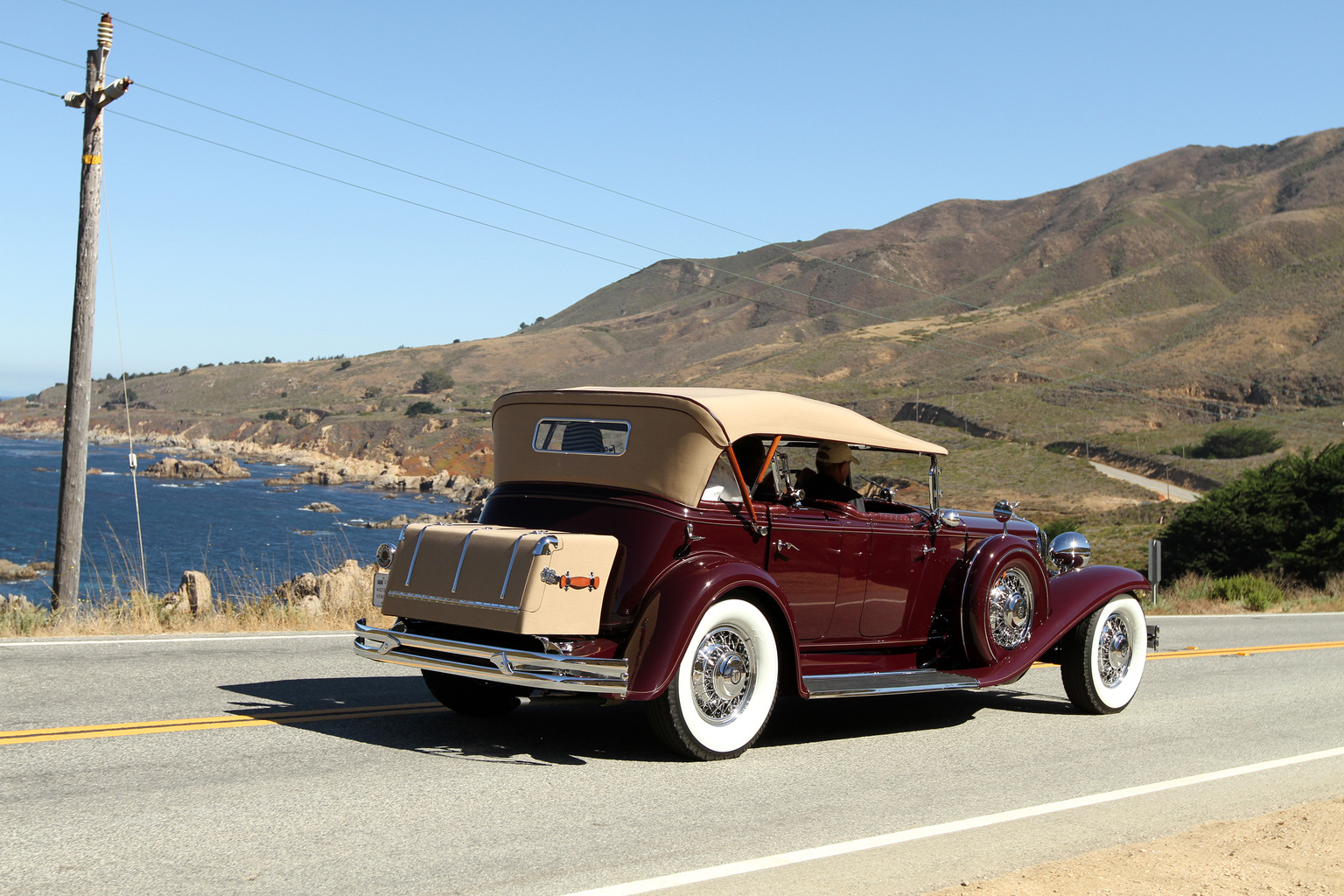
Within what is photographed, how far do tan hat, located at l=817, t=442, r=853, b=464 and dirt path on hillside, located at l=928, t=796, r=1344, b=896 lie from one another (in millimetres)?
3013

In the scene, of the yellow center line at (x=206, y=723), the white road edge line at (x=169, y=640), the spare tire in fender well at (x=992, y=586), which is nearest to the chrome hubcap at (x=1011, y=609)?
the spare tire in fender well at (x=992, y=586)

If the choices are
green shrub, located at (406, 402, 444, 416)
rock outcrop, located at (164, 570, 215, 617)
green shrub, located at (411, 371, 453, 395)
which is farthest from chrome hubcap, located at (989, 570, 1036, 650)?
green shrub, located at (411, 371, 453, 395)

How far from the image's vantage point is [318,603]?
504 inches

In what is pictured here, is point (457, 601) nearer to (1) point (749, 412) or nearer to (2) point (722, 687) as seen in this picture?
(2) point (722, 687)

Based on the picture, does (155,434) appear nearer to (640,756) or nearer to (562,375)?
(562,375)

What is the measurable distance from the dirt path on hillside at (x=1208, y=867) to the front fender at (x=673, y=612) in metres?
1.94

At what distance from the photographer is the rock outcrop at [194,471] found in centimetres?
8738

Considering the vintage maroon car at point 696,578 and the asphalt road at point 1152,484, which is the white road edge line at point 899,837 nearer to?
the vintage maroon car at point 696,578

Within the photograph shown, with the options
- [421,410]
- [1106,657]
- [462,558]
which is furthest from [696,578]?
[421,410]

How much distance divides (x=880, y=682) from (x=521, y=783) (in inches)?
96.2

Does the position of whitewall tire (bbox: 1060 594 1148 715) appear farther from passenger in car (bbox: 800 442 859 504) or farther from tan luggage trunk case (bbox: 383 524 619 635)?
tan luggage trunk case (bbox: 383 524 619 635)

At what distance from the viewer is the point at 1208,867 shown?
5055 mm

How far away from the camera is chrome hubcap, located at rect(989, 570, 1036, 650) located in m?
8.20

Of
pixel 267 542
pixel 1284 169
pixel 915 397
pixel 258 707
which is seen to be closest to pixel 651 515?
pixel 258 707
